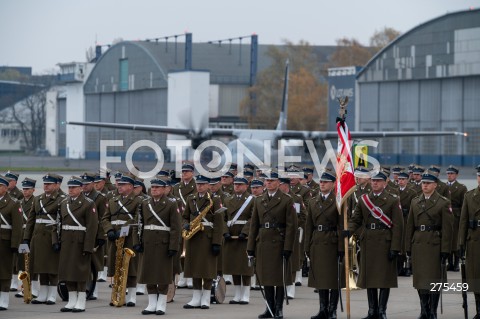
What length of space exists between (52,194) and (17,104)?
110m

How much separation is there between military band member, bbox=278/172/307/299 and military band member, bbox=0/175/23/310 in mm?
3563

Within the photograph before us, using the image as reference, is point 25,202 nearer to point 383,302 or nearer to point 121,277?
point 121,277

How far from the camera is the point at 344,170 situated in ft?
42.1

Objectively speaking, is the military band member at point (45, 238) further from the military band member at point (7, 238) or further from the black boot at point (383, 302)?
the black boot at point (383, 302)

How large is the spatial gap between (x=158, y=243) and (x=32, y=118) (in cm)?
10561

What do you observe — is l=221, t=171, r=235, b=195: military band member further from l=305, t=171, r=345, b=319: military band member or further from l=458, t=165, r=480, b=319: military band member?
l=458, t=165, r=480, b=319: military band member

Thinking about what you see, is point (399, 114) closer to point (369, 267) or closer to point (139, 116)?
point (139, 116)

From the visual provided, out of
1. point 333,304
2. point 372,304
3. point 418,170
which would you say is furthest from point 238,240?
point 418,170

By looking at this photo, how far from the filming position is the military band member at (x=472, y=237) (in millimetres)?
12312

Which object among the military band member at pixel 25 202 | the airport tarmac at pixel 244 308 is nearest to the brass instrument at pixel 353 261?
the airport tarmac at pixel 244 308

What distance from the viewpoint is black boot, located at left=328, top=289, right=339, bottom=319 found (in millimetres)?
12609

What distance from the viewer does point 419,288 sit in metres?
12.4

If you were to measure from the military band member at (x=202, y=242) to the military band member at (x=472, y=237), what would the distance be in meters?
3.60

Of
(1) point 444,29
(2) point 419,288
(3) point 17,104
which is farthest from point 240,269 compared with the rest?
(3) point 17,104
